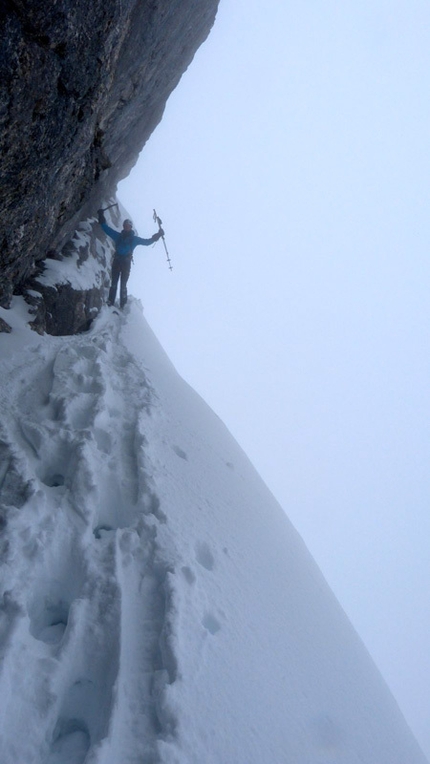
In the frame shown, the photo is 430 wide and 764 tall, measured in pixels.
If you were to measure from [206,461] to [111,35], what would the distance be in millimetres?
5538

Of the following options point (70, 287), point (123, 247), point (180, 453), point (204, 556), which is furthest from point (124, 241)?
point (204, 556)

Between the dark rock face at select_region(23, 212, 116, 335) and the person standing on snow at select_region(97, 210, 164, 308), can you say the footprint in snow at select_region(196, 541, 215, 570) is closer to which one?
the dark rock face at select_region(23, 212, 116, 335)

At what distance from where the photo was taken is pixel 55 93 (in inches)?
207

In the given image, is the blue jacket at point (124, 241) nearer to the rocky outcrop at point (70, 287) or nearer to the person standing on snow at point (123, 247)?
the person standing on snow at point (123, 247)

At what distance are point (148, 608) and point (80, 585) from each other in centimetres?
61

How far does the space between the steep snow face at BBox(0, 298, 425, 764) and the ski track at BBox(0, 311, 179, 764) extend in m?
0.01

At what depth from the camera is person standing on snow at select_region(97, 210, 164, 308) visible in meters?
11.0

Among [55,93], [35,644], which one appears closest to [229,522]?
[35,644]

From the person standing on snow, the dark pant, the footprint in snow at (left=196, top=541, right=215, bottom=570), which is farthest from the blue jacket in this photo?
the footprint in snow at (left=196, top=541, right=215, bottom=570)

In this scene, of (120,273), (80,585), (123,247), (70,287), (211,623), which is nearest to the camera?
(80,585)

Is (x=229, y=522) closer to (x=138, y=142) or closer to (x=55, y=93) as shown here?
(x=55, y=93)

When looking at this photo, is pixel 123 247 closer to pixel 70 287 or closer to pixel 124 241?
pixel 124 241

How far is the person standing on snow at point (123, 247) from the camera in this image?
36.2 ft

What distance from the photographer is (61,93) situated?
5375mm
